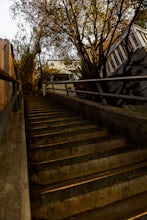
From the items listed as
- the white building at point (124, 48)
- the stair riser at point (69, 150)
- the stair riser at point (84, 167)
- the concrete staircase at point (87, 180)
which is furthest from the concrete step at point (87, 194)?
the white building at point (124, 48)

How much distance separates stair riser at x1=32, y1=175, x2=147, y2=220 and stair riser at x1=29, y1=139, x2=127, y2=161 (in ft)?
2.78

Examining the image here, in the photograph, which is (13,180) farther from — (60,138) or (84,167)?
(60,138)

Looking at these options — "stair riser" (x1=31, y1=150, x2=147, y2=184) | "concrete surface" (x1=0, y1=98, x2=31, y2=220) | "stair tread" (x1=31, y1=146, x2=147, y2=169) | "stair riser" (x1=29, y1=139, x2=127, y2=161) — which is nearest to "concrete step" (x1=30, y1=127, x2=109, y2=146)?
"stair riser" (x1=29, y1=139, x2=127, y2=161)

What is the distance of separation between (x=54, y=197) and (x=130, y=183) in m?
0.80

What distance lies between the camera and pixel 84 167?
219 cm

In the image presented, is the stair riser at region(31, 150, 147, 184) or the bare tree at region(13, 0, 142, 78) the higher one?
the bare tree at region(13, 0, 142, 78)

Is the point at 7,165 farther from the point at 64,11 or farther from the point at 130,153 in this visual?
the point at 64,11

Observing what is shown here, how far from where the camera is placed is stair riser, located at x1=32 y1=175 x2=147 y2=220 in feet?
5.01

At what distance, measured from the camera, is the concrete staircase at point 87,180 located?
1.57 meters

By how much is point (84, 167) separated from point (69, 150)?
45 cm

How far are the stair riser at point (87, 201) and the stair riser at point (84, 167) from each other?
39 cm

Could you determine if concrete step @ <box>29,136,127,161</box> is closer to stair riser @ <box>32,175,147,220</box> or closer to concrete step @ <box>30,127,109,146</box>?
concrete step @ <box>30,127,109,146</box>

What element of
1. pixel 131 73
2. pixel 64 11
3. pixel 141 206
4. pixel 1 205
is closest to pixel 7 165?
pixel 1 205

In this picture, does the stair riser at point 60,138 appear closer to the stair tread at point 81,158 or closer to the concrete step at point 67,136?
the concrete step at point 67,136
